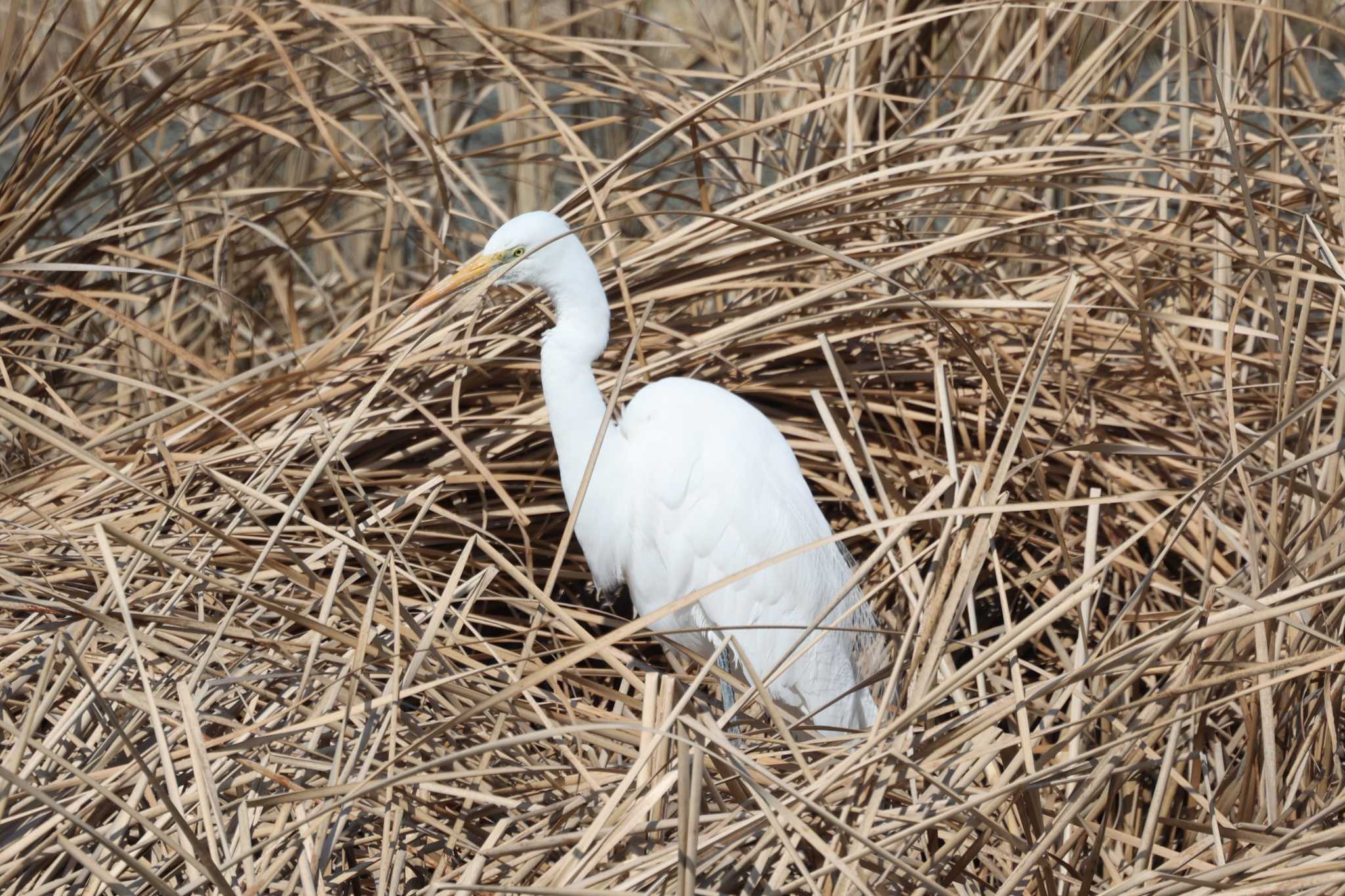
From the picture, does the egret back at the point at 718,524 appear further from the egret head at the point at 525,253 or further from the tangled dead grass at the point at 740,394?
the egret head at the point at 525,253

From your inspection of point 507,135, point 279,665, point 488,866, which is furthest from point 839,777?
point 507,135

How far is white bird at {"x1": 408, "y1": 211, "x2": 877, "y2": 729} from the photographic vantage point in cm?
140

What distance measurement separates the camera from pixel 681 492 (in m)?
1.52

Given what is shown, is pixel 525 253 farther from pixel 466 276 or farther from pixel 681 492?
pixel 681 492

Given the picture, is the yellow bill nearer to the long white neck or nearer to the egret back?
the long white neck

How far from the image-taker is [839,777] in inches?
35.3

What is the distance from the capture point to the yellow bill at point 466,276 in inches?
54.2

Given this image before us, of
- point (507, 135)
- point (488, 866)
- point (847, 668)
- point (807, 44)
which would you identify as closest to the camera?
point (488, 866)

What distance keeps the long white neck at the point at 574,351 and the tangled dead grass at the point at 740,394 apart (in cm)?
15

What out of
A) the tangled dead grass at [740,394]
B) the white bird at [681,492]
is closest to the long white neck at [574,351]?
the white bird at [681,492]

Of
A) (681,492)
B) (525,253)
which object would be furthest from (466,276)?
(681,492)

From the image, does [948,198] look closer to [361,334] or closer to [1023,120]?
[1023,120]

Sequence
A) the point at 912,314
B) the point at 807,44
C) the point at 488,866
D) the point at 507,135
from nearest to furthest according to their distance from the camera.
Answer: the point at 488,866 → the point at 912,314 → the point at 807,44 → the point at 507,135

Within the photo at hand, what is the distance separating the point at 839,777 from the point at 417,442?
3.19 ft
